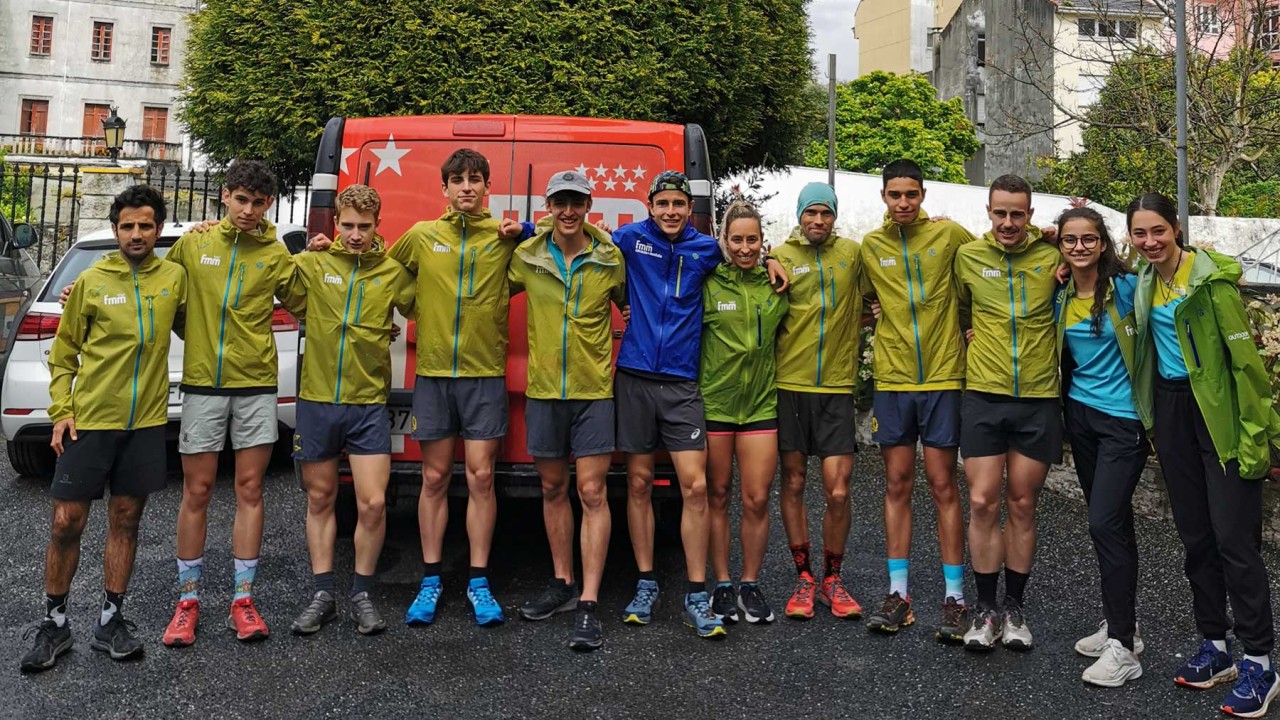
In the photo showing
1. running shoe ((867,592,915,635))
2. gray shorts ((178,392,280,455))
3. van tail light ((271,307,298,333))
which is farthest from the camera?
van tail light ((271,307,298,333))

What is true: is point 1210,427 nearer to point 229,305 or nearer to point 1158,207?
point 1158,207

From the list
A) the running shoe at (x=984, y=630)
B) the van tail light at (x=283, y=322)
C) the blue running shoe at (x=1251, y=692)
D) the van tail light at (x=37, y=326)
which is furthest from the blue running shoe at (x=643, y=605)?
the van tail light at (x=37, y=326)

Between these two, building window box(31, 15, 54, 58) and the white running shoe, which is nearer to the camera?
the white running shoe

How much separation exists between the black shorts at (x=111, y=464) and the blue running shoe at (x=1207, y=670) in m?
4.11

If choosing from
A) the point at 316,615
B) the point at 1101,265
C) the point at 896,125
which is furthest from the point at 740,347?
the point at 896,125

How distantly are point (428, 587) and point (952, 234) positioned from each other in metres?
2.83

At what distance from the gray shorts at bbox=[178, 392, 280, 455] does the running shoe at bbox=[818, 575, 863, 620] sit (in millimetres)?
2591

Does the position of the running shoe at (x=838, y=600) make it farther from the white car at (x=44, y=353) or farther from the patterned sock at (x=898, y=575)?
the white car at (x=44, y=353)

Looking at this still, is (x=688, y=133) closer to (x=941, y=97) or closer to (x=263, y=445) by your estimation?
(x=263, y=445)

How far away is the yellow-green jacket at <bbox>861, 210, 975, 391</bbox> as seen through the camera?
4.67 m

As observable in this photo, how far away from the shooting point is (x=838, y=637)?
15.1 feet

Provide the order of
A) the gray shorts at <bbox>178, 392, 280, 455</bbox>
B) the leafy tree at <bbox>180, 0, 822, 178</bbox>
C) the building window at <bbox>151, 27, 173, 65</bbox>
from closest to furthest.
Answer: the gray shorts at <bbox>178, 392, 280, 455</bbox> < the leafy tree at <bbox>180, 0, 822, 178</bbox> < the building window at <bbox>151, 27, 173, 65</bbox>

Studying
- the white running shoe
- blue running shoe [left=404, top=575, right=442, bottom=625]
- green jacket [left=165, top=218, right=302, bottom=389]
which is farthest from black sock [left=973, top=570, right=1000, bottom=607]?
green jacket [left=165, top=218, right=302, bottom=389]

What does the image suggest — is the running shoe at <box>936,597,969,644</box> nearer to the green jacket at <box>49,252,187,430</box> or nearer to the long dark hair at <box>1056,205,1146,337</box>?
the long dark hair at <box>1056,205,1146,337</box>
